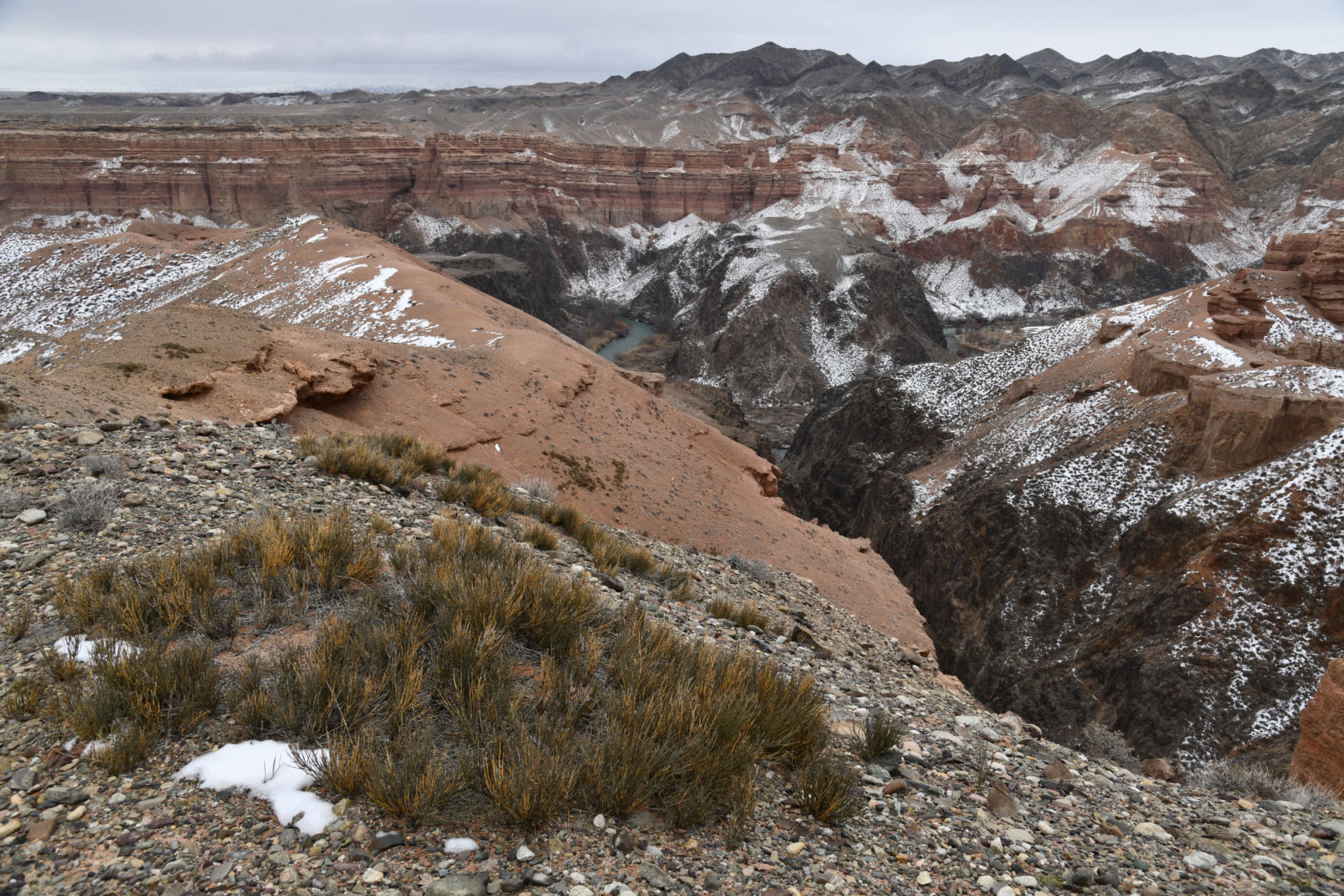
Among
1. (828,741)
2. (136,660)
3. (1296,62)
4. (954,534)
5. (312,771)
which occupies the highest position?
(1296,62)

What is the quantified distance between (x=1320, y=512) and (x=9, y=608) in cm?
2405

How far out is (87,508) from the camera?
19.5ft

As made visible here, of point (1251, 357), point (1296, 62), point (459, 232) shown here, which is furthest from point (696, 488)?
point (1296, 62)

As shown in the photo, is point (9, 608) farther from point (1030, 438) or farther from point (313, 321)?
point (1030, 438)

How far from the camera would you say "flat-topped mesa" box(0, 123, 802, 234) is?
6128 cm

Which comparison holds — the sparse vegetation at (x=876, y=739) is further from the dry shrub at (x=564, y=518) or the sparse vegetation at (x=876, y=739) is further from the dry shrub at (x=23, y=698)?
the dry shrub at (x=564, y=518)

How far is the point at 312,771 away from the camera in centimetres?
357

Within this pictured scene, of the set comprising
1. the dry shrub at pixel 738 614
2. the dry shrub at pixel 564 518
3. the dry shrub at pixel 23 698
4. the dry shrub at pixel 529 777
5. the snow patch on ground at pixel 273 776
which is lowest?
the dry shrub at pixel 738 614

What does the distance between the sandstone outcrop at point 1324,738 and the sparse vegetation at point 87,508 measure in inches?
429

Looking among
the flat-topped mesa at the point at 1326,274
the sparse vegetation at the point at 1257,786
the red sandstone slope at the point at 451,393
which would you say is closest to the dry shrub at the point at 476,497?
the red sandstone slope at the point at 451,393

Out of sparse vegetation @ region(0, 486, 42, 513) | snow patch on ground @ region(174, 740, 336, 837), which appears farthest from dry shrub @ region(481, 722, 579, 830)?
sparse vegetation @ region(0, 486, 42, 513)

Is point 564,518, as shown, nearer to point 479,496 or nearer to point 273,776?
point 479,496

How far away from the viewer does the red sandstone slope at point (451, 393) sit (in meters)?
13.1

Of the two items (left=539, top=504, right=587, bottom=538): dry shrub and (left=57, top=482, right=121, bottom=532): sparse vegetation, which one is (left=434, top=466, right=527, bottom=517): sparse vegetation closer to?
(left=539, top=504, right=587, bottom=538): dry shrub
